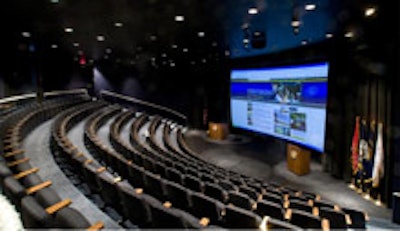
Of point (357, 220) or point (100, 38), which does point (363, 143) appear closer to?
point (357, 220)

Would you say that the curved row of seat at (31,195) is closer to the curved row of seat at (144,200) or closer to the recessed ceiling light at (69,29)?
the curved row of seat at (144,200)

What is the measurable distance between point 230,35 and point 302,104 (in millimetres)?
2819

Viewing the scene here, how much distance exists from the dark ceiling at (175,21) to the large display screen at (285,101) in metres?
0.98

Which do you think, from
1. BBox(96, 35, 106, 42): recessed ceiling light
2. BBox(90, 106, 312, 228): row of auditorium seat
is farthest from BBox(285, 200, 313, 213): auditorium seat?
BBox(96, 35, 106, 42): recessed ceiling light

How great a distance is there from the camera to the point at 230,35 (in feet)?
22.1

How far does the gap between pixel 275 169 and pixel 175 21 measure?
17.5 ft

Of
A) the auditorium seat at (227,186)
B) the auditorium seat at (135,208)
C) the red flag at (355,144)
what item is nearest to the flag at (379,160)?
the red flag at (355,144)

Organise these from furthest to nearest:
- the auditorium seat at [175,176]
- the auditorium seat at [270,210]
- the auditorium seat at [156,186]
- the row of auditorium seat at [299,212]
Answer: the auditorium seat at [175,176] → the auditorium seat at [156,186] → the auditorium seat at [270,210] → the row of auditorium seat at [299,212]

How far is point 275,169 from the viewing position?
8578 mm

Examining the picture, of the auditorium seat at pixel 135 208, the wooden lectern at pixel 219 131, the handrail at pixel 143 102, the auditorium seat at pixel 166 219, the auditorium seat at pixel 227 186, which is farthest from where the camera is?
the handrail at pixel 143 102

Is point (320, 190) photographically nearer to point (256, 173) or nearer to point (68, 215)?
point (256, 173)

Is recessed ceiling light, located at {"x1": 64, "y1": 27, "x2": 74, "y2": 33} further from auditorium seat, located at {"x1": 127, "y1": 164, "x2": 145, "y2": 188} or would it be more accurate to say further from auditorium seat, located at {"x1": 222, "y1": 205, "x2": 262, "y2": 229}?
auditorium seat, located at {"x1": 222, "y1": 205, "x2": 262, "y2": 229}

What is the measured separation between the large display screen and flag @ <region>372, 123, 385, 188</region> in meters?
1.48

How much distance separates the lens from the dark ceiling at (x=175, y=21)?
168 inches
